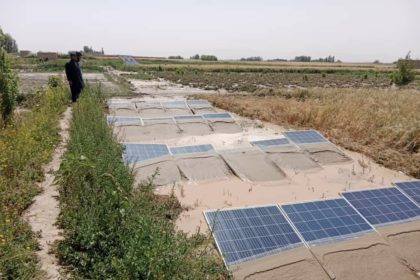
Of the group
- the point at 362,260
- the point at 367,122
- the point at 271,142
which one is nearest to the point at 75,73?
the point at 271,142

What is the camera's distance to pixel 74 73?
1262 centimetres

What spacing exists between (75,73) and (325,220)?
10.3m

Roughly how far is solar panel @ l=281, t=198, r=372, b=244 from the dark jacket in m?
9.61

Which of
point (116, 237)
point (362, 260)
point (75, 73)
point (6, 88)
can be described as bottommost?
point (362, 260)

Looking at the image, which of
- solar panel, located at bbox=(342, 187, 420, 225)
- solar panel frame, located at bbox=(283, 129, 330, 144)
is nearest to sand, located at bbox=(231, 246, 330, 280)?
solar panel, located at bbox=(342, 187, 420, 225)

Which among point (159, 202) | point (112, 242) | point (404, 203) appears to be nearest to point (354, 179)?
point (404, 203)

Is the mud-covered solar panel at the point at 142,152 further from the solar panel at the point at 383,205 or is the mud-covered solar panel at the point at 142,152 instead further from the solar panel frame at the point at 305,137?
the solar panel at the point at 383,205

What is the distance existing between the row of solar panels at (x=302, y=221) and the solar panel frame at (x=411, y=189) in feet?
0.14

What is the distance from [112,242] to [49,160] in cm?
453

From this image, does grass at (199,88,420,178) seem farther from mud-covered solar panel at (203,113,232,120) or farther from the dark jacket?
the dark jacket

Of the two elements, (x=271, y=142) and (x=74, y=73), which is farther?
(x=74, y=73)

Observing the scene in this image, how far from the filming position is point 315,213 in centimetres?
572

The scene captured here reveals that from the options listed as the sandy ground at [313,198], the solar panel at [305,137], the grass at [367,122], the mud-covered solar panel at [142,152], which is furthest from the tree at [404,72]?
the mud-covered solar panel at [142,152]

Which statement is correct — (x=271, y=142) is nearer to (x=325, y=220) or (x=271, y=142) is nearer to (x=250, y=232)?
(x=325, y=220)
